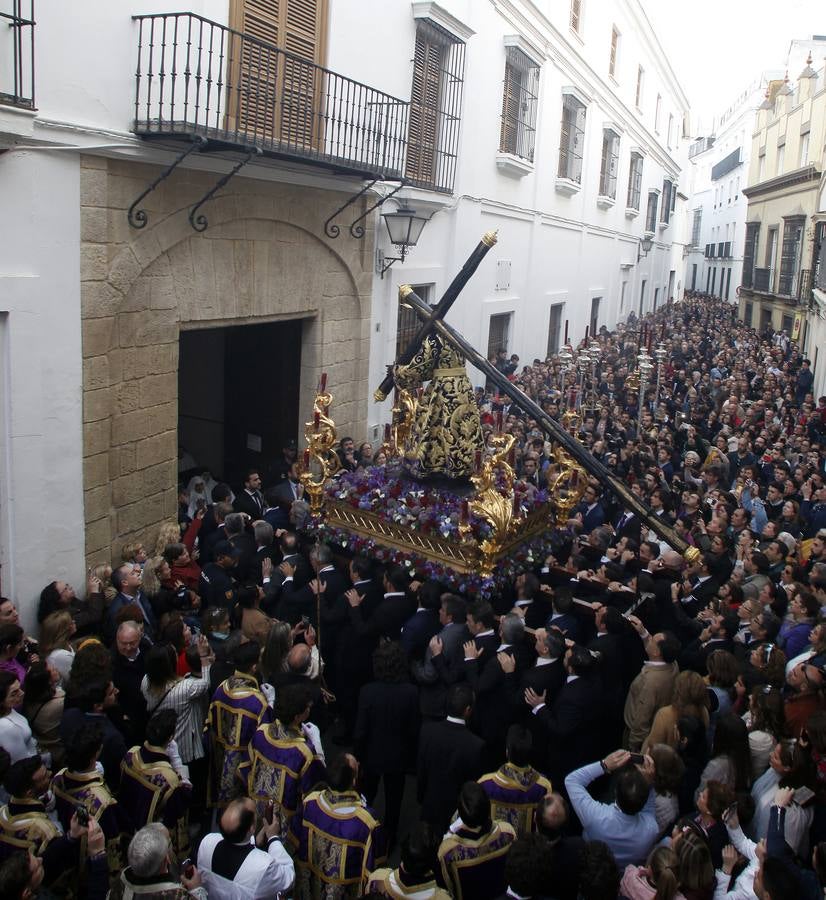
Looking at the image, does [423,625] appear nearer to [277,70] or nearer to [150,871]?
[150,871]

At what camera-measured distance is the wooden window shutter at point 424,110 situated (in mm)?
10875

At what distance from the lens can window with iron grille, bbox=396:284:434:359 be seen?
456 inches

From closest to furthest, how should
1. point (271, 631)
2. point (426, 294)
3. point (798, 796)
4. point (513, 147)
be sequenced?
1. point (798, 796)
2. point (271, 631)
3. point (426, 294)
4. point (513, 147)

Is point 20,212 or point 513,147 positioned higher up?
point 513,147

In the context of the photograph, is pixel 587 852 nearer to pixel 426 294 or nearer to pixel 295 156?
pixel 295 156

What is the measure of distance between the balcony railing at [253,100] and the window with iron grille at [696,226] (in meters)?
46.7

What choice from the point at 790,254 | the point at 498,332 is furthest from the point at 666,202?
the point at 498,332

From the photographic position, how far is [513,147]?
46.3 feet

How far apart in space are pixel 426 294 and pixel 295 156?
501 centimetres

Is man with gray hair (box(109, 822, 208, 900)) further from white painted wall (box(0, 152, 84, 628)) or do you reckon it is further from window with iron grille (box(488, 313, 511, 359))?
window with iron grille (box(488, 313, 511, 359))

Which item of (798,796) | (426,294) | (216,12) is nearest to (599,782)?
(798,796)

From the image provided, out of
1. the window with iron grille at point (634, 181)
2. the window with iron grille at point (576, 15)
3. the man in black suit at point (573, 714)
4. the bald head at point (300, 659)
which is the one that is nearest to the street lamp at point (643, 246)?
the window with iron grille at point (634, 181)

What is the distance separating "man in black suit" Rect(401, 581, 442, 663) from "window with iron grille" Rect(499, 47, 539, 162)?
984 centimetres

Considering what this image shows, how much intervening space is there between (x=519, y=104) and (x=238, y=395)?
733 centimetres
